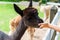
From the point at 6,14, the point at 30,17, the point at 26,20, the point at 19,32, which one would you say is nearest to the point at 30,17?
the point at 30,17

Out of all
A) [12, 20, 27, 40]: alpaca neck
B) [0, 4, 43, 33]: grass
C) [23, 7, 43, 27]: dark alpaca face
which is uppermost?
[23, 7, 43, 27]: dark alpaca face

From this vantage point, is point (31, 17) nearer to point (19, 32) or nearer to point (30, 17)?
point (30, 17)

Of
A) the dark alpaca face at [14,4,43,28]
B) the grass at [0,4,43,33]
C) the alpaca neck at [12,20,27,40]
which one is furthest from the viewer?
the grass at [0,4,43,33]

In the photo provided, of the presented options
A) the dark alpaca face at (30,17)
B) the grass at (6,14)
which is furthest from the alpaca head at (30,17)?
the grass at (6,14)

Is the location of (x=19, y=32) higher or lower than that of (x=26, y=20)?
lower

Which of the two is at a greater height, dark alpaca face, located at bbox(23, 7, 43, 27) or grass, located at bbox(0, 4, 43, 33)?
dark alpaca face, located at bbox(23, 7, 43, 27)

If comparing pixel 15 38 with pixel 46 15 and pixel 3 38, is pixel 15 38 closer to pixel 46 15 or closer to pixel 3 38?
pixel 3 38

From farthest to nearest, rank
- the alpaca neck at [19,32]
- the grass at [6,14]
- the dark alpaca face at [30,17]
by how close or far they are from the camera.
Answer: the grass at [6,14] → the alpaca neck at [19,32] → the dark alpaca face at [30,17]

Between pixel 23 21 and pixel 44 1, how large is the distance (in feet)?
19.9

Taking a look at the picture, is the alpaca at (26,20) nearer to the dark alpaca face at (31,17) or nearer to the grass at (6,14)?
the dark alpaca face at (31,17)

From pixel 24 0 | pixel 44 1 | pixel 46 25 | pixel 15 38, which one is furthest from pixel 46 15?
pixel 46 25

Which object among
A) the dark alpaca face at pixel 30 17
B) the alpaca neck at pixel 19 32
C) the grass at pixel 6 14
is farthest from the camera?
the grass at pixel 6 14

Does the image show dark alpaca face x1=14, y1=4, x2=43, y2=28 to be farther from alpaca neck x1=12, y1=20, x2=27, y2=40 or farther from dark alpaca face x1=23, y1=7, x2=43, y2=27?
alpaca neck x1=12, y1=20, x2=27, y2=40

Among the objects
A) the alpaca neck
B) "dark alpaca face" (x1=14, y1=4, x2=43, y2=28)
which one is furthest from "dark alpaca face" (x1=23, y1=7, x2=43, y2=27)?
the alpaca neck
